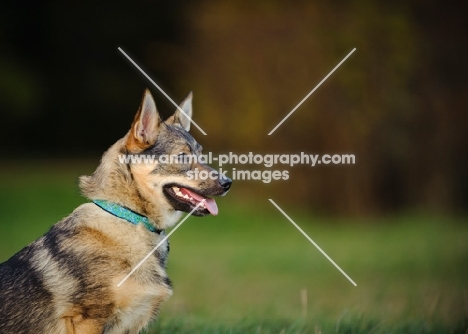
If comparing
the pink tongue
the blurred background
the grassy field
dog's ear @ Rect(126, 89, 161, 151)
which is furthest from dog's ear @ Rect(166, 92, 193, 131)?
the blurred background

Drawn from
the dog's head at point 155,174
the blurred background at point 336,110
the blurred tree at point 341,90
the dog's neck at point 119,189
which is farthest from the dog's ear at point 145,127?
the blurred tree at point 341,90

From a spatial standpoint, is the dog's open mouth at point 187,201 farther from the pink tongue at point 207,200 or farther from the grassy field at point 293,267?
the grassy field at point 293,267

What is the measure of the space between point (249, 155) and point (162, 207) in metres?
8.65

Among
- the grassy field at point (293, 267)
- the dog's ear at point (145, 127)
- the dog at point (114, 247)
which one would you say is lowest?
the grassy field at point (293, 267)

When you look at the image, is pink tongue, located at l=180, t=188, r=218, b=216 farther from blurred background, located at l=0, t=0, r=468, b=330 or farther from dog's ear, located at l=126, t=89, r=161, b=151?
blurred background, located at l=0, t=0, r=468, b=330

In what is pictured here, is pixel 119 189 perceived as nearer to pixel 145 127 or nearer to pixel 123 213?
pixel 123 213

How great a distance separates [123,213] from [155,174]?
313 millimetres

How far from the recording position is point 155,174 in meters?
4.68

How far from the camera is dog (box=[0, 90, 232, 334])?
4.20 m

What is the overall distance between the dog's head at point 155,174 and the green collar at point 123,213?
0.10 ft

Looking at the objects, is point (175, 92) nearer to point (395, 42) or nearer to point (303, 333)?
point (395, 42)

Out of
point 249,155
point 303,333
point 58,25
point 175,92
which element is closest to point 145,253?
point 303,333

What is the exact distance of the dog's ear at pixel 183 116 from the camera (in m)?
5.24

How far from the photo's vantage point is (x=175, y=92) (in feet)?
51.6
